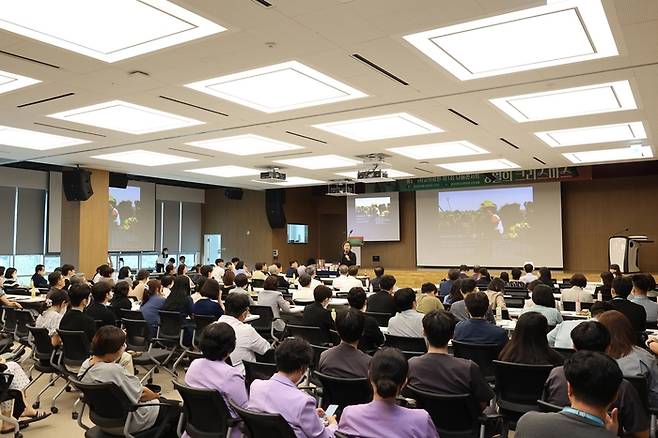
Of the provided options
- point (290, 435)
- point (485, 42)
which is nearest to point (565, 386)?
point (290, 435)

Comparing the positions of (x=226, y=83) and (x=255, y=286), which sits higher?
(x=226, y=83)

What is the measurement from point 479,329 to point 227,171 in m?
10.3

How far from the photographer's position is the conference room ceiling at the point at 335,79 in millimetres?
4410

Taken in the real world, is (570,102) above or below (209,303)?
above

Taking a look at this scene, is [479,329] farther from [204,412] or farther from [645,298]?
[645,298]

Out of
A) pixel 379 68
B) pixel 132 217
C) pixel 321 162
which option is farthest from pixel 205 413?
pixel 132 217

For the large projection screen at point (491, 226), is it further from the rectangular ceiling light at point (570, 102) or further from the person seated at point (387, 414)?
the person seated at point (387, 414)

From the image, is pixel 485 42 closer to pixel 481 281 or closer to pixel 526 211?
pixel 481 281

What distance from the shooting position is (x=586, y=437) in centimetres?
188

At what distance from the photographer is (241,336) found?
4.52 metres

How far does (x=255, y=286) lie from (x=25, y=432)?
6.13 metres

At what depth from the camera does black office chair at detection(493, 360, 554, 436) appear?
3.49 m

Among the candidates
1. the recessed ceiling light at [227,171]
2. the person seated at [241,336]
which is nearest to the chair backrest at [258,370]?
the person seated at [241,336]

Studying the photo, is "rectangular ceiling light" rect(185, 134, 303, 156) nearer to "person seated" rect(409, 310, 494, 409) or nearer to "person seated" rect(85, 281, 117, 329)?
"person seated" rect(85, 281, 117, 329)
